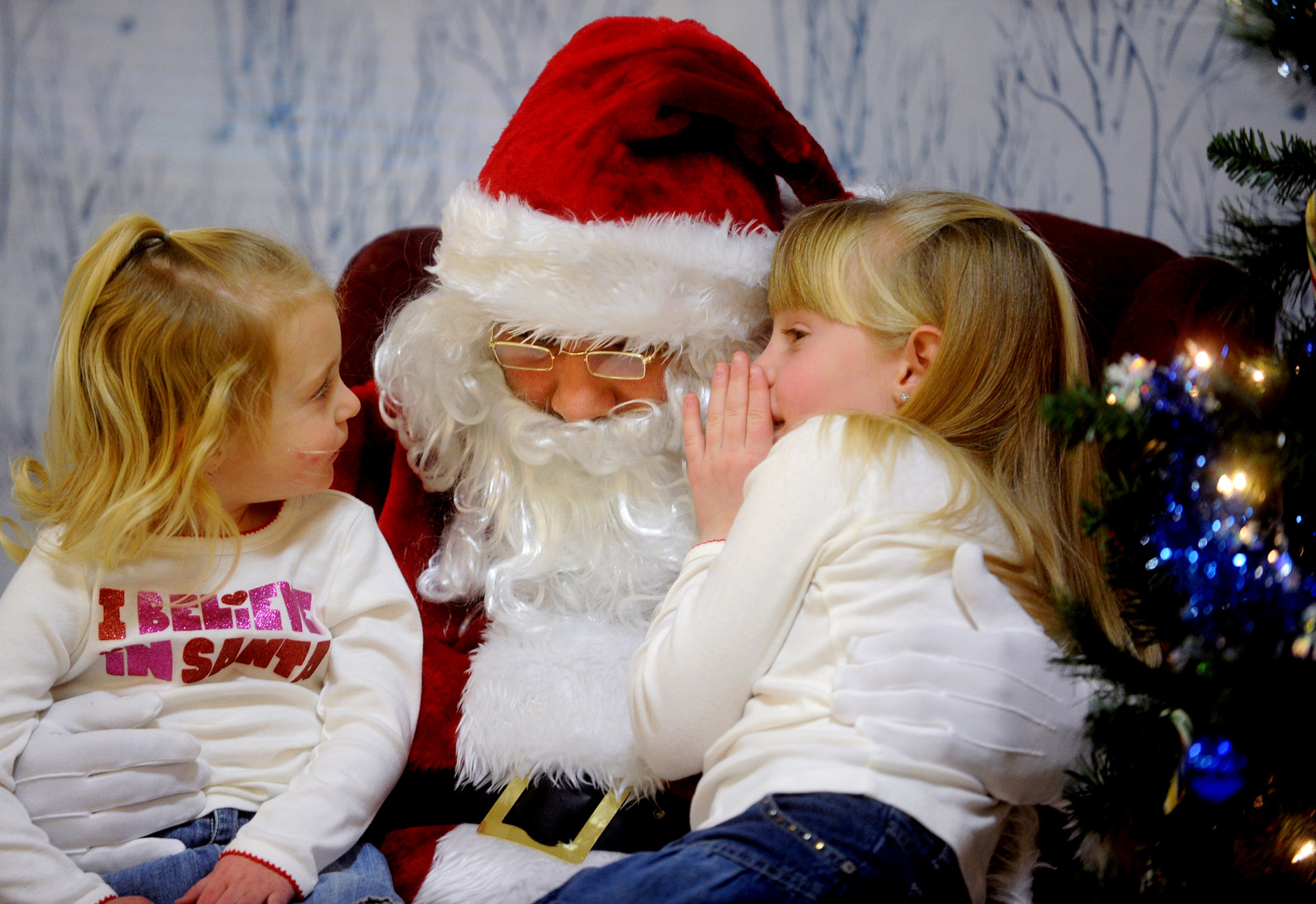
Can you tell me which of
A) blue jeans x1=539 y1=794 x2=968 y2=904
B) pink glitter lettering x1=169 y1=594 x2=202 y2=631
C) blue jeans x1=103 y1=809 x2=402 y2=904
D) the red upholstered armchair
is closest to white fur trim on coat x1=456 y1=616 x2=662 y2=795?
blue jeans x1=103 y1=809 x2=402 y2=904

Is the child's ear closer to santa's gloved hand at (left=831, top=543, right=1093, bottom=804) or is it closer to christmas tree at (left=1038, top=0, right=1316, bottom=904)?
santa's gloved hand at (left=831, top=543, right=1093, bottom=804)

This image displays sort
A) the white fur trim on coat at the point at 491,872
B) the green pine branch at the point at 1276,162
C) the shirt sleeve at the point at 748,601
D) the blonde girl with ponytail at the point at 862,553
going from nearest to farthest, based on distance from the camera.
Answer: the green pine branch at the point at 1276,162, the blonde girl with ponytail at the point at 862,553, the shirt sleeve at the point at 748,601, the white fur trim on coat at the point at 491,872

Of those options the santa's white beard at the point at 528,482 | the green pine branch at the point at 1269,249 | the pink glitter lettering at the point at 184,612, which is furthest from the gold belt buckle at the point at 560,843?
the green pine branch at the point at 1269,249

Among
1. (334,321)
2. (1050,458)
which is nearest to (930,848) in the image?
(1050,458)

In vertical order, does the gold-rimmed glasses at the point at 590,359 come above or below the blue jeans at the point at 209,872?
above

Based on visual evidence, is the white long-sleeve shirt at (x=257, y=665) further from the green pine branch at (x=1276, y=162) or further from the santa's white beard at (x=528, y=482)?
the green pine branch at (x=1276, y=162)

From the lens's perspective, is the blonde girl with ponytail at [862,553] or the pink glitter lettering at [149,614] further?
the pink glitter lettering at [149,614]

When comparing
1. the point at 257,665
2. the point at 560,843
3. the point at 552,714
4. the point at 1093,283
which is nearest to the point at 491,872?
the point at 560,843

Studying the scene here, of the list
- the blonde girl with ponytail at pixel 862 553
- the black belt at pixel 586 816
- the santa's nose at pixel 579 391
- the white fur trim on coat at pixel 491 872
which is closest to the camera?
the blonde girl with ponytail at pixel 862 553

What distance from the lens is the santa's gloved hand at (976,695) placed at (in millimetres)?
1100

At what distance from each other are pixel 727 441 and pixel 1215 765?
0.79 metres

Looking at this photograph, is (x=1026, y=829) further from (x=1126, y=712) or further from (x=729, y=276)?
(x=729, y=276)

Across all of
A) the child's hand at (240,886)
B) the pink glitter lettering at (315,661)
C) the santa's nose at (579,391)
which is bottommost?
the child's hand at (240,886)

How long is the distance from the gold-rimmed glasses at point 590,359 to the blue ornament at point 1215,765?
99 cm
